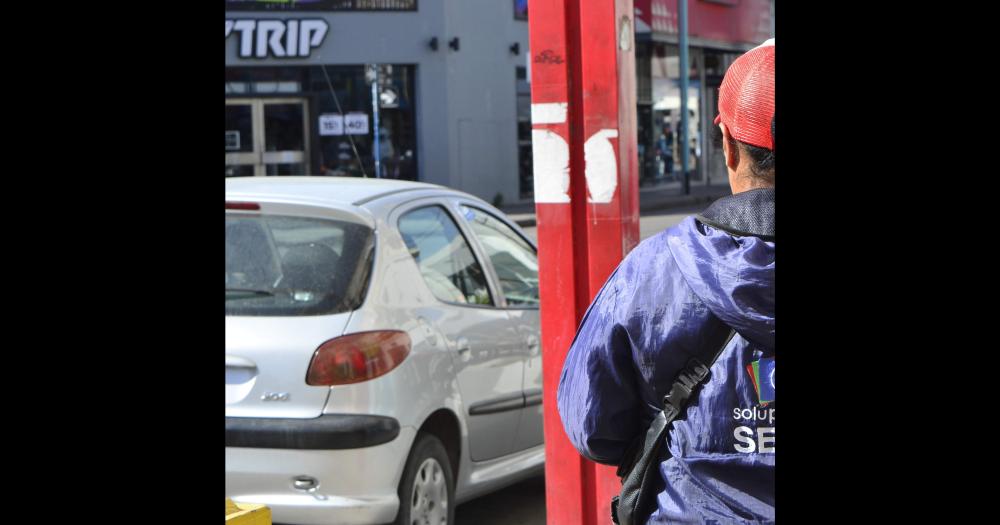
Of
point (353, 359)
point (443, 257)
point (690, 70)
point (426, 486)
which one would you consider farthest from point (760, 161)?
point (690, 70)

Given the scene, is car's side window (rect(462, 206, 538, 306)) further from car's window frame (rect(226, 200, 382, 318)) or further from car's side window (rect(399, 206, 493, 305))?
car's window frame (rect(226, 200, 382, 318))

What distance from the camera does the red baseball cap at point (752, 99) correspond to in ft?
6.16

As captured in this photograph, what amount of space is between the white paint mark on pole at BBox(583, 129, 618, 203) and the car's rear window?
5.51 feet

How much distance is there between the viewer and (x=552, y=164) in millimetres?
3035

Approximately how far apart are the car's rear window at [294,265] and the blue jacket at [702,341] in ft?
8.55

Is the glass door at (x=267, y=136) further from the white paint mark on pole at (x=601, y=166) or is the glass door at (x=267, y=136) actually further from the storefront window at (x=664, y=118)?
the white paint mark on pole at (x=601, y=166)

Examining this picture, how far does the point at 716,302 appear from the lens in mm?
1804

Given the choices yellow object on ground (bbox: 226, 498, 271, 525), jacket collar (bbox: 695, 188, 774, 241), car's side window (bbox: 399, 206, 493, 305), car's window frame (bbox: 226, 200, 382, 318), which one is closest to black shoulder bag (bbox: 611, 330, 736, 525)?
jacket collar (bbox: 695, 188, 774, 241)

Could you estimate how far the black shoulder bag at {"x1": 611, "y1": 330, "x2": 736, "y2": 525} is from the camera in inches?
73.4

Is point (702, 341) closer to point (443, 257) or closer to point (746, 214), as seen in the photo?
point (746, 214)

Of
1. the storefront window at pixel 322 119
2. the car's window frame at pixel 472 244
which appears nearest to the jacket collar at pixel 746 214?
the car's window frame at pixel 472 244

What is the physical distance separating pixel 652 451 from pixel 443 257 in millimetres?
3217
